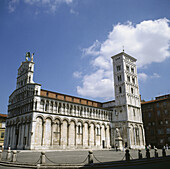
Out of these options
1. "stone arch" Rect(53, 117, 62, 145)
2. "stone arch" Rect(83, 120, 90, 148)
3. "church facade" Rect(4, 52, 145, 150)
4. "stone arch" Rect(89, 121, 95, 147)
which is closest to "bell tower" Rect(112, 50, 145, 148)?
"church facade" Rect(4, 52, 145, 150)

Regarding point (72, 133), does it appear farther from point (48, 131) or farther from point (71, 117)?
point (48, 131)

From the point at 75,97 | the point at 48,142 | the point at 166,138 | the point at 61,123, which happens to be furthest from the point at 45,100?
the point at 166,138

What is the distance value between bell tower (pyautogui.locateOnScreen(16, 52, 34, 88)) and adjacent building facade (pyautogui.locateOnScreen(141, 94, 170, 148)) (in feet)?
124

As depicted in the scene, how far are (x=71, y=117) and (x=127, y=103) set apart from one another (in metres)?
17.2

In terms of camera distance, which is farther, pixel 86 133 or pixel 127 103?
pixel 127 103

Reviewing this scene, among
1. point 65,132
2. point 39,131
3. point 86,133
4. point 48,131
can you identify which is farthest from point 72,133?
point 39,131

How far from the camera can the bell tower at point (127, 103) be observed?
4567 centimetres

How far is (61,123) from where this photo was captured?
3631 centimetres

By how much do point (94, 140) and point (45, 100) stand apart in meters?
17.0

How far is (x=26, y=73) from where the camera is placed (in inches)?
1542

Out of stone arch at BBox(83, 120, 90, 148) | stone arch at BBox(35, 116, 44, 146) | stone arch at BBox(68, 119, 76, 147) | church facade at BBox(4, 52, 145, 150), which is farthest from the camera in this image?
stone arch at BBox(83, 120, 90, 148)

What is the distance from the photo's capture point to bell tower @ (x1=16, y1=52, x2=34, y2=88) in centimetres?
3844

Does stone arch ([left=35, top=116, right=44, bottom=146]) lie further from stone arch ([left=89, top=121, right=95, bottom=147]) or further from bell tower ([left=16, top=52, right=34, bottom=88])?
stone arch ([left=89, top=121, right=95, bottom=147])

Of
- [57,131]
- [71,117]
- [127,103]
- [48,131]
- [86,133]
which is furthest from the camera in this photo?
[127,103]
